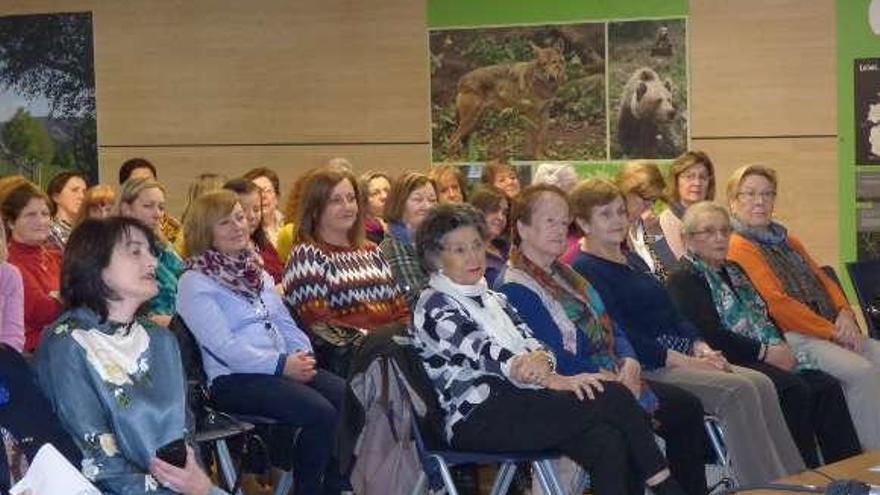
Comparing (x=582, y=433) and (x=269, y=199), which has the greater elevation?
(x=269, y=199)

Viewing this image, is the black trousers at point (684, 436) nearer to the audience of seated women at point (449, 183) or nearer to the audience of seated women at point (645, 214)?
the audience of seated women at point (645, 214)

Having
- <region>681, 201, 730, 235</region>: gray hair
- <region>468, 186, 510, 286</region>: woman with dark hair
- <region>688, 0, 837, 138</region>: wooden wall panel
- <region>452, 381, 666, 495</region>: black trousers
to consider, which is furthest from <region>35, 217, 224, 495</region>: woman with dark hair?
<region>688, 0, 837, 138</region>: wooden wall panel

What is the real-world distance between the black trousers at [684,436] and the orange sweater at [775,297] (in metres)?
1.18

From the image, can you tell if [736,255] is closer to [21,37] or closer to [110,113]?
[110,113]

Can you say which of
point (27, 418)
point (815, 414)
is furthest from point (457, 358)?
point (815, 414)

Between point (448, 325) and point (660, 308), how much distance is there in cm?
132

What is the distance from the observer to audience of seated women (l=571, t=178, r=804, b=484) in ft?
19.2

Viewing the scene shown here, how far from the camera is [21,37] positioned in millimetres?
9805

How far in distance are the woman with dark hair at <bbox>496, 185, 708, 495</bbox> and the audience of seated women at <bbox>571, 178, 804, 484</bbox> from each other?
0.17m

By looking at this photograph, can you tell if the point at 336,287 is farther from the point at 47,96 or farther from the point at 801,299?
the point at 47,96

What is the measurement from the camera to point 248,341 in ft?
18.5

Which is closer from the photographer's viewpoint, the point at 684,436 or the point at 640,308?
the point at 684,436

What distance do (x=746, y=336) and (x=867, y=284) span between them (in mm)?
741

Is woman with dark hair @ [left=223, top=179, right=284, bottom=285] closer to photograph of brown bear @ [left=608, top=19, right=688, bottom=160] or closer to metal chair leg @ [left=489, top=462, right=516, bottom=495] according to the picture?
metal chair leg @ [left=489, top=462, right=516, bottom=495]
